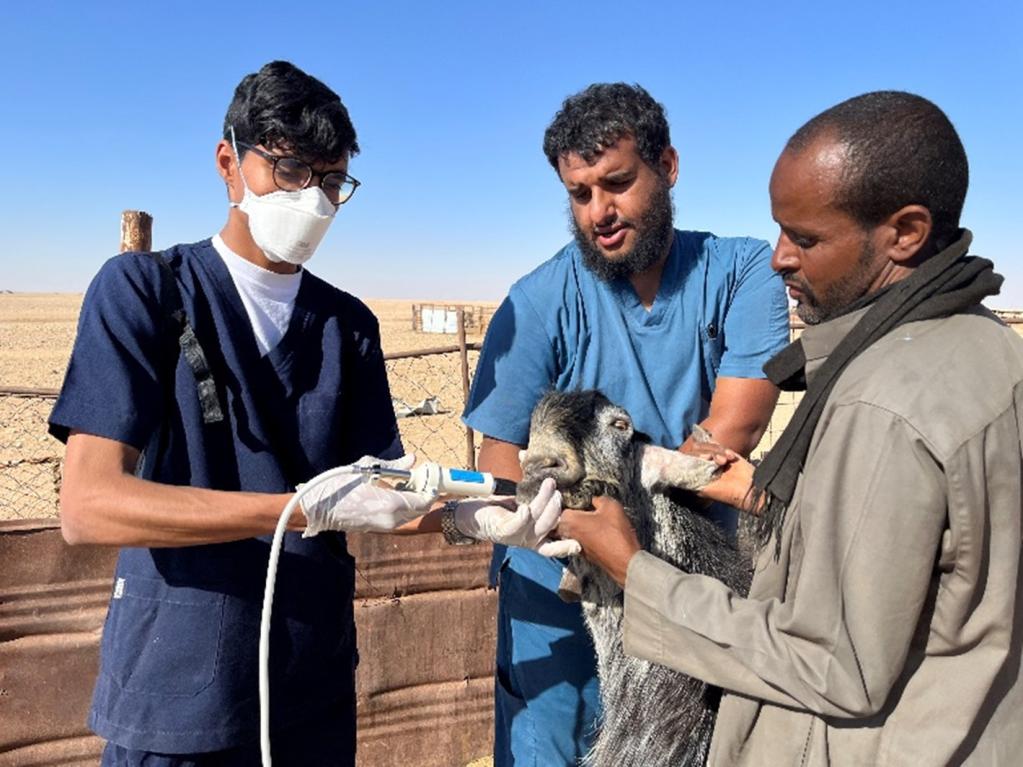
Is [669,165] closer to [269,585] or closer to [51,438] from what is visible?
[269,585]

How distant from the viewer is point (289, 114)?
2297 millimetres

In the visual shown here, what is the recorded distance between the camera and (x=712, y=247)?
2916 mm

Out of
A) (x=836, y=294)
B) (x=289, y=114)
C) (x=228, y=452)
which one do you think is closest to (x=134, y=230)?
(x=289, y=114)

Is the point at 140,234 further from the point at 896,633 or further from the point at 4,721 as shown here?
the point at 896,633

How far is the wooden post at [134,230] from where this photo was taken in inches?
190

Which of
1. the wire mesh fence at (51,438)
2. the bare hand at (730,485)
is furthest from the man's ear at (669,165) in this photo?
the wire mesh fence at (51,438)

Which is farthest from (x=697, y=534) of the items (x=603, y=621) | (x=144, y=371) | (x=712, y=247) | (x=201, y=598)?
(x=144, y=371)

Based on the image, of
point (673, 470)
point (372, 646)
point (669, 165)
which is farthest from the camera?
point (372, 646)

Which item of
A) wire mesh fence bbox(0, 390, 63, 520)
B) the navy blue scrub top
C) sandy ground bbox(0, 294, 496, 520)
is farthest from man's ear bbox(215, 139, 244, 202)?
wire mesh fence bbox(0, 390, 63, 520)

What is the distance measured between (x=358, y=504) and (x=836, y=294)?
112 centimetres

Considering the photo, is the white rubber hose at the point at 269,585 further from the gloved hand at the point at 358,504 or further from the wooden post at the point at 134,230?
the wooden post at the point at 134,230

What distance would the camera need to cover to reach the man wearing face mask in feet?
6.61

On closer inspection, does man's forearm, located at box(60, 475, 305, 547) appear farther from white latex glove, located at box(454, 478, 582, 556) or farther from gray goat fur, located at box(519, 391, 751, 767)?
gray goat fur, located at box(519, 391, 751, 767)

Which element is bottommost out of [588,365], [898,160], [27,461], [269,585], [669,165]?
[27,461]
